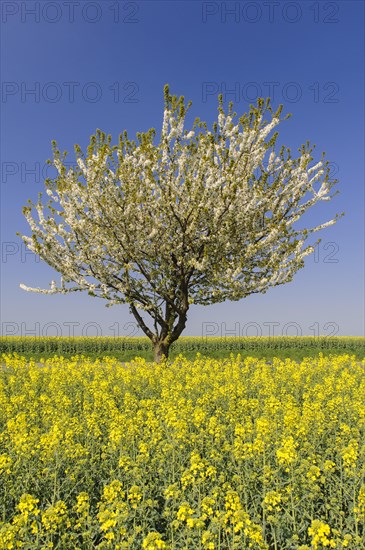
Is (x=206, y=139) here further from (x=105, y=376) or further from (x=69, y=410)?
(x=69, y=410)

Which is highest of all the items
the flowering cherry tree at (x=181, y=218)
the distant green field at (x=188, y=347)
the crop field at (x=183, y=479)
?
the flowering cherry tree at (x=181, y=218)

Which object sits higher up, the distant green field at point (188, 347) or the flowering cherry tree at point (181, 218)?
the flowering cherry tree at point (181, 218)

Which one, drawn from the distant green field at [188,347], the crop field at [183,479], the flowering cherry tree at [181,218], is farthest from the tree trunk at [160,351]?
the distant green field at [188,347]

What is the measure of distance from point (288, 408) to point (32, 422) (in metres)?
5.05

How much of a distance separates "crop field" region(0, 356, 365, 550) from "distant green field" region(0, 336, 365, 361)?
26187 mm

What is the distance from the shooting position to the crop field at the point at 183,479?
4543 millimetres

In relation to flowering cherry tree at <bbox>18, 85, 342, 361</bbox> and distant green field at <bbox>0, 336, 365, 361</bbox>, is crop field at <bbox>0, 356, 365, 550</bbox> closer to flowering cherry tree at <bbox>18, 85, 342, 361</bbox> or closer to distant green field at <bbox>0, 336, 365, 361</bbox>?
flowering cherry tree at <bbox>18, 85, 342, 361</bbox>

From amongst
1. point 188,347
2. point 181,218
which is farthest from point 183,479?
point 188,347

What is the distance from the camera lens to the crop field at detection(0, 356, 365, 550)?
4.54 m

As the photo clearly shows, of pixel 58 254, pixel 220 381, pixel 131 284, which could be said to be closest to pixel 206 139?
pixel 131 284

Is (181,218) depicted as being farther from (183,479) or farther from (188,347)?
(188,347)

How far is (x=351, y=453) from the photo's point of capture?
5656 mm

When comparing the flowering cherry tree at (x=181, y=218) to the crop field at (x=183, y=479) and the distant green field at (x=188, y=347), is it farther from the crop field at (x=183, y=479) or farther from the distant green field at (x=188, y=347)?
the distant green field at (x=188, y=347)

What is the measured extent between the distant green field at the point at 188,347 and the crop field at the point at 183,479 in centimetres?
2619
